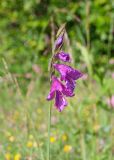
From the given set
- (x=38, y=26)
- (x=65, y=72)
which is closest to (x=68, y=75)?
(x=65, y=72)

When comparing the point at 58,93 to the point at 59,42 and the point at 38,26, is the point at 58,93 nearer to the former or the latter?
the point at 59,42

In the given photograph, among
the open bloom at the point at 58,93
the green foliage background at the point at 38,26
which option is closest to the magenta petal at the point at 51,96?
the open bloom at the point at 58,93

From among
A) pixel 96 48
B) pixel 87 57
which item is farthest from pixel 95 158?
pixel 96 48

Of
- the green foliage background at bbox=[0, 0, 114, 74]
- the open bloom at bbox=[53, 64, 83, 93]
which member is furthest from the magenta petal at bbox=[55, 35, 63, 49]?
the green foliage background at bbox=[0, 0, 114, 74]

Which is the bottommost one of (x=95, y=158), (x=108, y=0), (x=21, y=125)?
(x=95, y=158)

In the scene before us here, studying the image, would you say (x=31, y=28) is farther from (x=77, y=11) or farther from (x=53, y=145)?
(x=53, y=145)

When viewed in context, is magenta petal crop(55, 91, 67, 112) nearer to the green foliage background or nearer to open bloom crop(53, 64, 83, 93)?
open bloom crop(53, 64, 83, 93)

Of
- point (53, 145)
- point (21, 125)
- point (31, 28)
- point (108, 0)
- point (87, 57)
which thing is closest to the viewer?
point (87, 57)

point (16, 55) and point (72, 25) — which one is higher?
point (72, 25)
